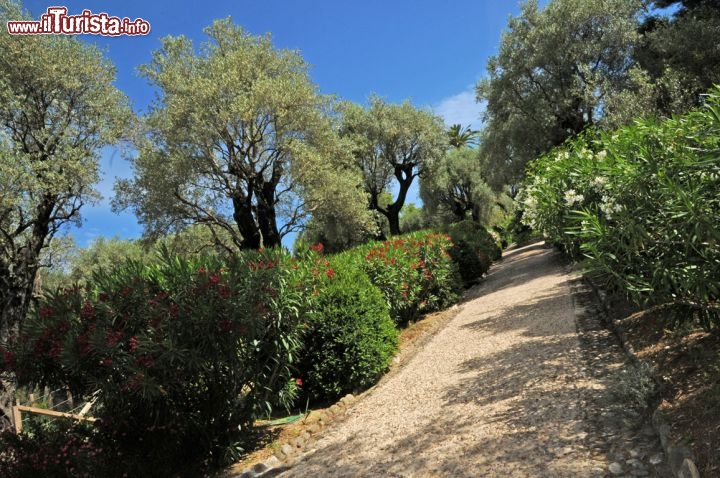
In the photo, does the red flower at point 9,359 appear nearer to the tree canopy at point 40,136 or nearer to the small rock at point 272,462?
the small rock at point 272,462

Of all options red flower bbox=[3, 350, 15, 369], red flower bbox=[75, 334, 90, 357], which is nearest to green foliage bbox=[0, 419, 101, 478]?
red flower bbox=[3, 350, 15, 369]

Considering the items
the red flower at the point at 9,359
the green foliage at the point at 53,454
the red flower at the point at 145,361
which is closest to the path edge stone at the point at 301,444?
the green foliage at the point at 53,454

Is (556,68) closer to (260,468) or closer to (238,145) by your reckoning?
(238,145)

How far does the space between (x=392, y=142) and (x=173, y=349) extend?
76.6 feet

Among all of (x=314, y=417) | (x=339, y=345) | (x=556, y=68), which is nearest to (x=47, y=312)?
(x=314, y=417)

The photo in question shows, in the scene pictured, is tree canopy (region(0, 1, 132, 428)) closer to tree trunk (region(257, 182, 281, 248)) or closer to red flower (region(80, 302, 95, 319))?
tree trunk (region(257, 182, 281, 248))

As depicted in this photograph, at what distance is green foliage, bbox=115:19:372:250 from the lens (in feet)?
47.8

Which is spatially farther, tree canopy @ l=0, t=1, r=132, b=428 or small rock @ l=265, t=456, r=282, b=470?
tree canopy @ l=0, t=1, r=132, b=428

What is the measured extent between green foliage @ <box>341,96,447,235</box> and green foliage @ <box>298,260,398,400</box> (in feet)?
63.8

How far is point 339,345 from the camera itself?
6.20m

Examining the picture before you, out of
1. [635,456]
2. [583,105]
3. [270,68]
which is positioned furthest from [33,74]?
[583,105]

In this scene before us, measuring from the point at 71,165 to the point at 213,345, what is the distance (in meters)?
9.38

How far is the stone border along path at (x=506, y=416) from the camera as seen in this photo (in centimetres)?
334

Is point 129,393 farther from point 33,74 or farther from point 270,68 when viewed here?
point 270,68
